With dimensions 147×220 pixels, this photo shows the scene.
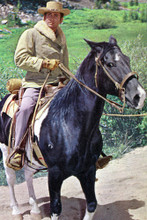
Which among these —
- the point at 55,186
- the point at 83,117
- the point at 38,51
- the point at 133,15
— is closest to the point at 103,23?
the point at 133,15

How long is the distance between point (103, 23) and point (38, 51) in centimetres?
269

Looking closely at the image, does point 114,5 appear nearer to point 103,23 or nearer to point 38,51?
point 103,23

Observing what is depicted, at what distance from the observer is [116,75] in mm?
2584

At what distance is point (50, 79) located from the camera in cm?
340

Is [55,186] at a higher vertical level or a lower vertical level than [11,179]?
higher

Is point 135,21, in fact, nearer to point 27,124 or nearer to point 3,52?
point 3,52

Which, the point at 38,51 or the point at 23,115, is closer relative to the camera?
the point at 23,115

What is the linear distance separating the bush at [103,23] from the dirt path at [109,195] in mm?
2336

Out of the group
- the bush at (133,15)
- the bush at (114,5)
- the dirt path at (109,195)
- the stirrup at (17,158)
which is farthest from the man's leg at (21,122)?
the bush at (133,15)

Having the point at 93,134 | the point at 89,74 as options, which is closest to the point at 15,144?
the point at 93,134

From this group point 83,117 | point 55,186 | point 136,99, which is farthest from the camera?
point 55,186

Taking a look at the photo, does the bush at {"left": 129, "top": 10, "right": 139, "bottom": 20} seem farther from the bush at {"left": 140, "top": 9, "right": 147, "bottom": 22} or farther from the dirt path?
the dirt path

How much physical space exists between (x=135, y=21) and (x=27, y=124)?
12.1 ft

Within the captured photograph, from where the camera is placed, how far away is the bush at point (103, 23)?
5598 mm
